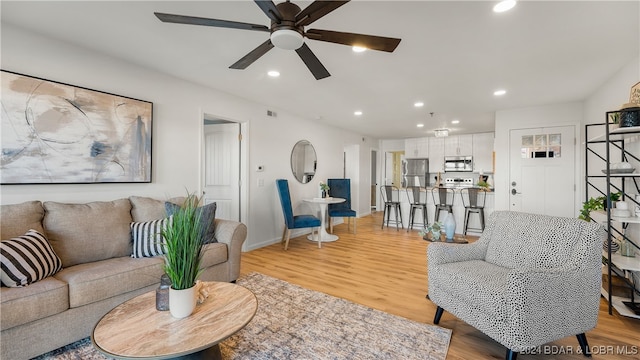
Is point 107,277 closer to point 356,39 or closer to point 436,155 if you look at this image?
point 356,39

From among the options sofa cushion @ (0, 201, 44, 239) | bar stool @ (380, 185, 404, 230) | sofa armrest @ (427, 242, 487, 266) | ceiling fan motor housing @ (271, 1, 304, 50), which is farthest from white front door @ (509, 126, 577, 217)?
sofa cushion @ (0, 201, 44, 239)

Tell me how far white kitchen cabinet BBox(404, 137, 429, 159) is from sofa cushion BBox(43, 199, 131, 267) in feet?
24.8

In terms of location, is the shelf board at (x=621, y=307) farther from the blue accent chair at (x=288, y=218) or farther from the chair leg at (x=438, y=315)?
the blue accent chair at (x=288, y=218)

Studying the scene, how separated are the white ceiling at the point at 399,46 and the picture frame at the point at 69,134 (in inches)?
19.3

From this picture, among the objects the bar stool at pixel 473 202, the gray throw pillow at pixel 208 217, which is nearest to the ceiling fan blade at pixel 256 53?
the gray throw pillow at pixel 208 217

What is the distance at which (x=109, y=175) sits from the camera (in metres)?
2.78

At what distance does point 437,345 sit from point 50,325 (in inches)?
101

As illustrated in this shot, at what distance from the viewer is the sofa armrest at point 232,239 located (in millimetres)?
2908

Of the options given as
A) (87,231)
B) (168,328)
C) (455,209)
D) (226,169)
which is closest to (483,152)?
(455,209)

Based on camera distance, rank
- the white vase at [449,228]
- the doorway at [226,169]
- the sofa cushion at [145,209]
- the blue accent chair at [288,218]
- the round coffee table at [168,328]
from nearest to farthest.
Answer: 1. the round coffee table at [168,328]
2. the sofa cushion at [145,209]
3. the white vase at [449,228]
4. the doorway at [226,169]
5. the blue accent chair at [288,218]

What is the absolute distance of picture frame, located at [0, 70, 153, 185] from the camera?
87.6 inches

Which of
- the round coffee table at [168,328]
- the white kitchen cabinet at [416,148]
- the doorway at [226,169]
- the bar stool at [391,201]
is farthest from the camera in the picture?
the white kitchen cabinet at [416,148]

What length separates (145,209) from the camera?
9.20 ft

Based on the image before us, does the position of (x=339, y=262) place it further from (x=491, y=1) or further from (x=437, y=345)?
(x=491, y=1)
